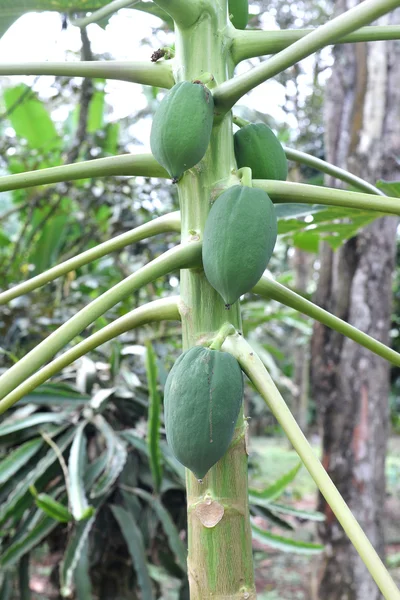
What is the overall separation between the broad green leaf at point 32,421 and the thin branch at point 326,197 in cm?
107

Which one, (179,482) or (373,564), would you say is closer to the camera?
(373,564)

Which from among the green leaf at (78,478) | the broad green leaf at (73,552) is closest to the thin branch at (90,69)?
the green leaf at (78,478)

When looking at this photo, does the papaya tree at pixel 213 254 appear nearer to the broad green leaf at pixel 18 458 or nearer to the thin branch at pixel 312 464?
the thin branch at pixel 312 464

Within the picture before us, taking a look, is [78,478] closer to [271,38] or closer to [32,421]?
[32,421]

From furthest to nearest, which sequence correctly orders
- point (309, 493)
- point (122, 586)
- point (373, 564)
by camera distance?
point (309, 493)
point (122, 586)
point (373, 564)

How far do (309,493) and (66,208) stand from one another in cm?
427

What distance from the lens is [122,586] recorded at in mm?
1498

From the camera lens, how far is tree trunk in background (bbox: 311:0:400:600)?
2.06 meters

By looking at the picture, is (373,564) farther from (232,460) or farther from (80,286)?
(80,286)

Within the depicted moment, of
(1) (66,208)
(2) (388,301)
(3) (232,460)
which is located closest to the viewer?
(3) (232,460)

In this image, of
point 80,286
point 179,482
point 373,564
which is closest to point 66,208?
point 80,286

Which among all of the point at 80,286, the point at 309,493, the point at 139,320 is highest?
the point at 80,286

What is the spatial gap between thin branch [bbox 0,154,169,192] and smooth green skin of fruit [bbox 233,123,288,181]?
100mm

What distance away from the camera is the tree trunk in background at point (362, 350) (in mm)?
2062
